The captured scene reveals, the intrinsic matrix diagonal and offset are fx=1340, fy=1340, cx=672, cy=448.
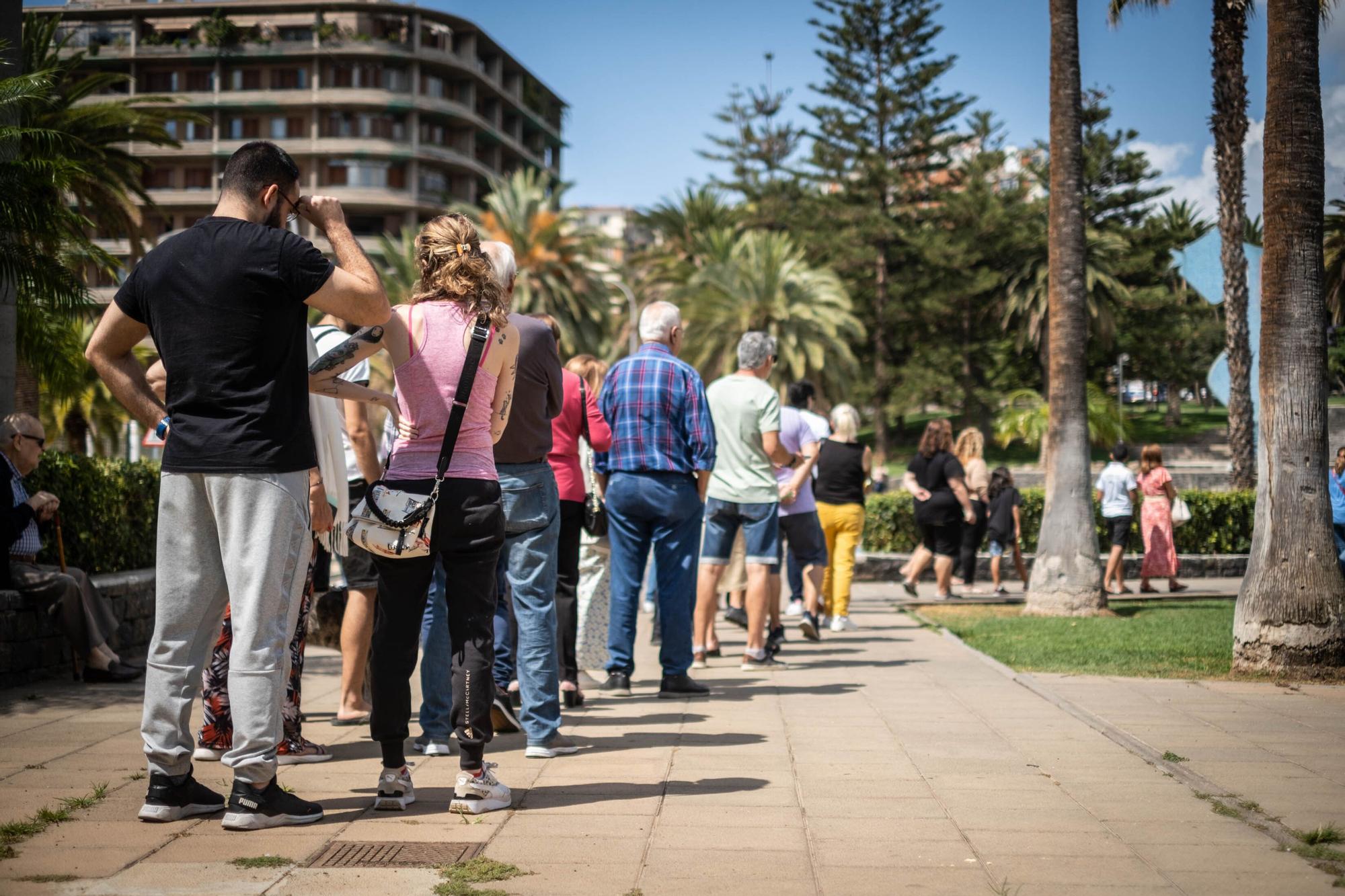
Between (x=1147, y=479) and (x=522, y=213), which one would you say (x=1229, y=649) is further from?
(x=522, y=213)

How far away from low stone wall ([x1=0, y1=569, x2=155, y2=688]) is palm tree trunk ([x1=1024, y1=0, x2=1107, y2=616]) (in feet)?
26.3

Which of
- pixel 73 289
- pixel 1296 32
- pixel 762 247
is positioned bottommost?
pixel 73 289

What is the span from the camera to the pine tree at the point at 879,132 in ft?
184

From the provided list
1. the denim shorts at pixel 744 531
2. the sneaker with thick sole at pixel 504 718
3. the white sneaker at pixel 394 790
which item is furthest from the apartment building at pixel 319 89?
the white sneaker at pixel 394 790

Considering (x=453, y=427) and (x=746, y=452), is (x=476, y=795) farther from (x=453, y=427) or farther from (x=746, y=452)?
(x=746, y=452)

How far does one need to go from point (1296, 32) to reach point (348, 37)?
75203 millimetres

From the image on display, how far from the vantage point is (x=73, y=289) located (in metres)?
8.45

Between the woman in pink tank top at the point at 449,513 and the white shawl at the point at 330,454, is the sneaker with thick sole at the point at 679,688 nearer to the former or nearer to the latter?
the white shawl at the point at 330,454

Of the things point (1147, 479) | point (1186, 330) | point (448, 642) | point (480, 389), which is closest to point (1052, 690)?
point (448, 642)

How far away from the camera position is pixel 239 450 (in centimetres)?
422

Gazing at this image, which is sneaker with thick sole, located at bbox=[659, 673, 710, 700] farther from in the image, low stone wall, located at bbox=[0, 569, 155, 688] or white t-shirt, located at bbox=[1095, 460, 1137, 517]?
white t-shirt, located at bbox=[1095, 460, 1137, 517]

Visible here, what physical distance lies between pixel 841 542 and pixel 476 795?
6989 mm

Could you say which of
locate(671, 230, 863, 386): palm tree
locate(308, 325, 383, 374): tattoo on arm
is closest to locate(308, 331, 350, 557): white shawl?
locate(308, 325, 383, 374): tattoo on arm

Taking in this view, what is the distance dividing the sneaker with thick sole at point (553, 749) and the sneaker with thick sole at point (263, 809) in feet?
4.55
